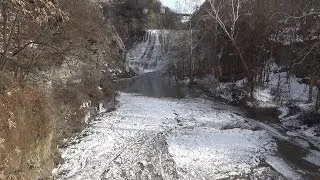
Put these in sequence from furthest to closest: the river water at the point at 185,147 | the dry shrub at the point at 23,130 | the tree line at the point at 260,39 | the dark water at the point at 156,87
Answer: the dark water at the point at 156,87 < the tree line at the point at 260,39 < the river water at the point at 185,147 < the dry shrub at the point at 23,130

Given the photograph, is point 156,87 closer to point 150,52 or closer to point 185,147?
point 150,52

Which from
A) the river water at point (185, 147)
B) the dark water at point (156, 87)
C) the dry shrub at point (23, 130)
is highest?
the dry shrub at point (23, 130)

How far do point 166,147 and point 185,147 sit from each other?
34.4 inches

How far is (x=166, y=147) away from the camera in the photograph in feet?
60.3

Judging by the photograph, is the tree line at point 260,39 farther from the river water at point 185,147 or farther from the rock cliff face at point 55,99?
the rock cliff face at point 55,99

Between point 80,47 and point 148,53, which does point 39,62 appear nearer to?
point 80,47

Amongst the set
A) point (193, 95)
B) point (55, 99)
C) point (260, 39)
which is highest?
point (260, 39)

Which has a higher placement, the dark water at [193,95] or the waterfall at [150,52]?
the waterfall at [150,52]

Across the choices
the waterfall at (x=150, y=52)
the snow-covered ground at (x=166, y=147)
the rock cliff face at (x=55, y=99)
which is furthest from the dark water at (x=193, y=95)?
the rock cliff face at (x=55, y=99)

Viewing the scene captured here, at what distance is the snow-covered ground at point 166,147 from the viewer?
15.3 m

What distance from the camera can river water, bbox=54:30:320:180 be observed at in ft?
50.2

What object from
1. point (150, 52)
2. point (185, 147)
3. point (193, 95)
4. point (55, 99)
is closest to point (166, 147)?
point (185, 147)

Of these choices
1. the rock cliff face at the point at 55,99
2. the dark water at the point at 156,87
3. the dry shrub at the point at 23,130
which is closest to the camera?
the dry shrub at the point at 23,130

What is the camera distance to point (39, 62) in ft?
63.9
